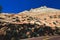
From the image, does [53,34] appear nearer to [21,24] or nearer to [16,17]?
A: [21,24]

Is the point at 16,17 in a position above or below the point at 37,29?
above

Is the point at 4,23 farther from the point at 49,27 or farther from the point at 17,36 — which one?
the point at 49,27

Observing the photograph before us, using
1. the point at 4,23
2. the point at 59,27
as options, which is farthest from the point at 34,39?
the point at 4,23

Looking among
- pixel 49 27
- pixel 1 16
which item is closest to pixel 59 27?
pixel 49 27

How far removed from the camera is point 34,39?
21812mm

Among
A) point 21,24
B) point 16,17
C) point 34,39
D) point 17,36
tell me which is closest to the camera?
point 34,39

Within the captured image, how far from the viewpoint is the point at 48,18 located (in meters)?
28.6

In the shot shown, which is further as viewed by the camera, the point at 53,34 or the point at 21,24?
the point at 21,24

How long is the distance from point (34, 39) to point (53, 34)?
3144 millimetres

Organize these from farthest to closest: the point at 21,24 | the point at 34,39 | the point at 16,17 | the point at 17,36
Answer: the point at 16,17
the point at 21,24
the point at 17,36
the point at 34,39

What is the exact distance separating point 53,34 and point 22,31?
3.83m

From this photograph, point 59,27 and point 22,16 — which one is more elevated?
point 22,16

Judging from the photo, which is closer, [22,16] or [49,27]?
[49,27]

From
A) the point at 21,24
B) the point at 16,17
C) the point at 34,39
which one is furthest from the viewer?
the point at 16,17
